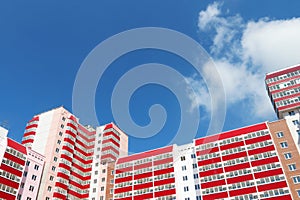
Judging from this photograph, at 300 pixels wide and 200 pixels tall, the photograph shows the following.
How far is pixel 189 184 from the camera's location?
75688mm

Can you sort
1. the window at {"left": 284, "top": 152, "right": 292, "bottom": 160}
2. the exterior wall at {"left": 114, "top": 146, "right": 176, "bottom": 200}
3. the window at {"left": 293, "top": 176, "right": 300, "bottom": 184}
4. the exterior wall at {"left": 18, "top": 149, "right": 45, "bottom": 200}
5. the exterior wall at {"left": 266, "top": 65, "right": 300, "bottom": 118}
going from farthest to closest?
the exterior wall at {"left": 114, "top": 146, "right": 176, "bottom": 200}, the exterior wall at {"left": 266, "top": 65, "right": 300, "bottom": 118}, the exterior wall at {"left": 18, "top": 149, "right": 45, "bottom": 200}, the window at {"left": 284, "top": 152, "right": 292, "bottom": 160}, the window at {"left": 293, "top": 176, "right": 300, "bottom": 184}

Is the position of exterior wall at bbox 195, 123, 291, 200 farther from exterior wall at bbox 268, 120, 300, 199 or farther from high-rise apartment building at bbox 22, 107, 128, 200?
high-rise apartment building at bbox 22, 107, 128, 200

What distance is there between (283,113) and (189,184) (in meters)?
35.6

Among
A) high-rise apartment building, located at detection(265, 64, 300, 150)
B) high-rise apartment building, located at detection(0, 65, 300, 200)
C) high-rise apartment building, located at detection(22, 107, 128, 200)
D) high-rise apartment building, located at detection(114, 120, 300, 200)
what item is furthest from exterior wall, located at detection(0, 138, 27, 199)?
high-rise apartment building, located at detection(265, 64, 300, 150)

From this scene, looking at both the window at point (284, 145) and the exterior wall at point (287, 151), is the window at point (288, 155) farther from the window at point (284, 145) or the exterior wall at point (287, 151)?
the window at point (284, 145)

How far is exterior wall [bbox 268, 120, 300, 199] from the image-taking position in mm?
62112

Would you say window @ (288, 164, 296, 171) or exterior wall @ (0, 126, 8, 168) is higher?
exterior wall @ (0, 126, 8, 168)

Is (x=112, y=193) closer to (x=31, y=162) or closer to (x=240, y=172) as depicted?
(x=31, y=162)

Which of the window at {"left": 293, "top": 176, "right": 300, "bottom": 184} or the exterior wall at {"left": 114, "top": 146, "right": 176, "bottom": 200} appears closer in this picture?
the window at {"left": 293, "top": 176, "right": 300, "bottom": 184}

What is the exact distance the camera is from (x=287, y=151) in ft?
221

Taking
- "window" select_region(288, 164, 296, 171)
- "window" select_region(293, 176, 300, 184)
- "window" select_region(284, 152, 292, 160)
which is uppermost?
"window" select_region(284, 152, 292, 160)

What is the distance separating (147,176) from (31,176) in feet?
113

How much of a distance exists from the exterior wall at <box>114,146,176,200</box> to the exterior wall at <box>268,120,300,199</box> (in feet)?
99.9

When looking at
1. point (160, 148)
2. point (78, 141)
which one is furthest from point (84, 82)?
point (78, 141)
